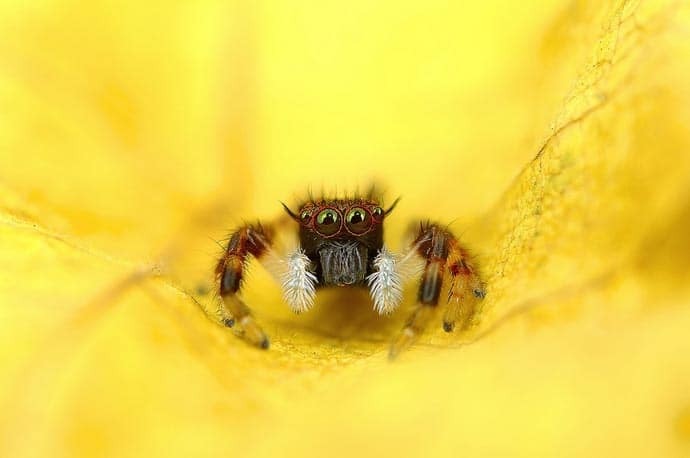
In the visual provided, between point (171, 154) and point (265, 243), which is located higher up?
point (171, 154)

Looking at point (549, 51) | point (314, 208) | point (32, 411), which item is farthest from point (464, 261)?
point (32, 411)

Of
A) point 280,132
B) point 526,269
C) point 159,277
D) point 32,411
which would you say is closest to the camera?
point 32,411

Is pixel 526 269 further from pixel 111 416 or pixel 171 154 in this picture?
pixel 171 154

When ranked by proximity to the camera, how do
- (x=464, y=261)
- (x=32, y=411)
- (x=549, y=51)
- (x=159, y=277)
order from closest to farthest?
1. (x=32, y=411)
2. (x=159, y=277)
3. (x=464, y=261)
4. (x=549, y=51)

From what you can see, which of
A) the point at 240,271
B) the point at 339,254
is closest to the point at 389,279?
the point at 339,254

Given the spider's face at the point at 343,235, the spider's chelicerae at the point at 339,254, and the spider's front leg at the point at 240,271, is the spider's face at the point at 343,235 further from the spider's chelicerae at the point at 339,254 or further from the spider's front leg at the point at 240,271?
the spider's front leg at the point at 240,271

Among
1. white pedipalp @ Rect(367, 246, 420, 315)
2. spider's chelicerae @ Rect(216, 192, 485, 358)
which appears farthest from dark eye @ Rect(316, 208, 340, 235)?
white pedipalp @ Rect(367, 246, 420, 315)
